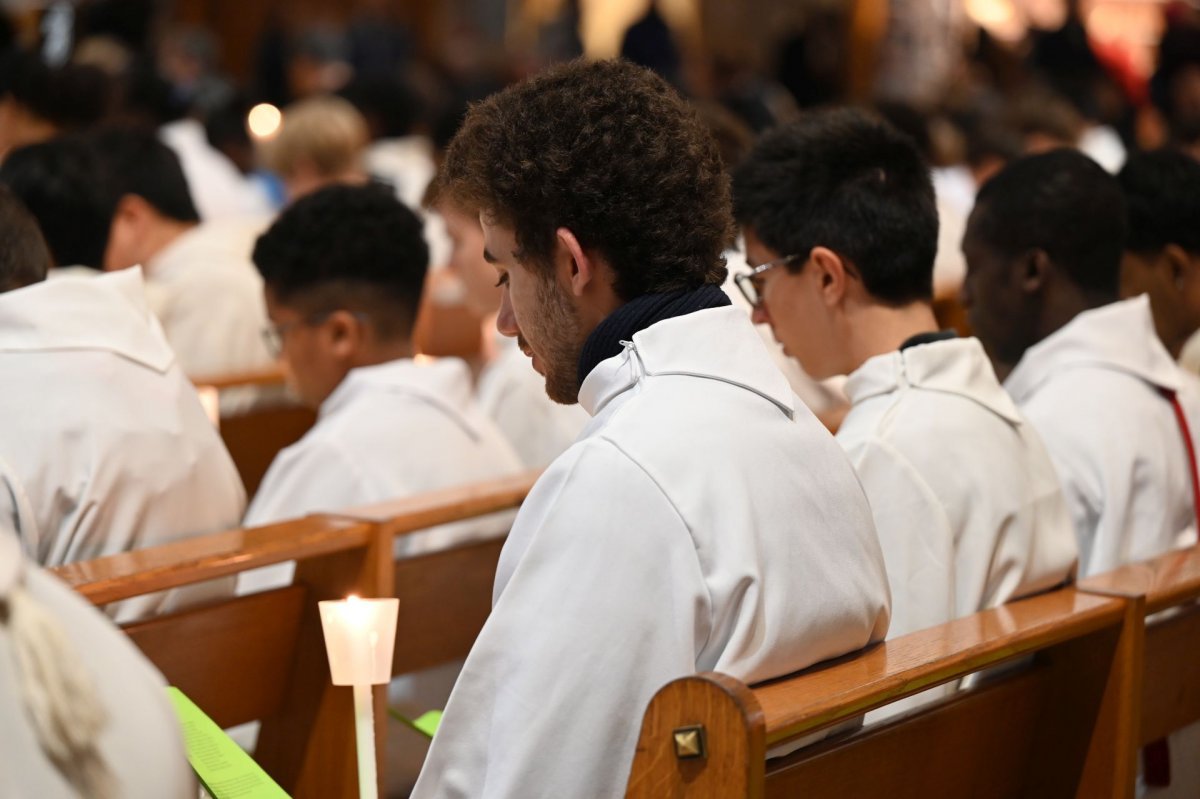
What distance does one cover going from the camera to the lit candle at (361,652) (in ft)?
5.86

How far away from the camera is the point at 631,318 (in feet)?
5.93

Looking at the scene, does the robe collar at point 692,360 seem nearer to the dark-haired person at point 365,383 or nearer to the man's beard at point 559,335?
the man's beard at point 559,335

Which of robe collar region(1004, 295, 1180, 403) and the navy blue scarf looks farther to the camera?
robe collar region(1004, 295, 1180, 403)

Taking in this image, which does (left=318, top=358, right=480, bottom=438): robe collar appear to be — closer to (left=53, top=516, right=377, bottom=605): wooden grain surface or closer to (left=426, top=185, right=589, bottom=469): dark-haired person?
(left=426, top=185, right=589, bottom=469): dark-haired person

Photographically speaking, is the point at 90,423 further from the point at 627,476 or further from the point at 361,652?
the point at 627,476

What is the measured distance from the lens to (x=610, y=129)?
1.79m

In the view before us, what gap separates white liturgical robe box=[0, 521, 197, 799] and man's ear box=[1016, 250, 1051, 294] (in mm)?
2212

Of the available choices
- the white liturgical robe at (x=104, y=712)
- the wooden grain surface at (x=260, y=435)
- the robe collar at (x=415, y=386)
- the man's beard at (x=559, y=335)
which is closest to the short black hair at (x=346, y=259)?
the robe collar at (x=415, y=386)

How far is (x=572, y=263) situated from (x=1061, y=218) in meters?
1.51

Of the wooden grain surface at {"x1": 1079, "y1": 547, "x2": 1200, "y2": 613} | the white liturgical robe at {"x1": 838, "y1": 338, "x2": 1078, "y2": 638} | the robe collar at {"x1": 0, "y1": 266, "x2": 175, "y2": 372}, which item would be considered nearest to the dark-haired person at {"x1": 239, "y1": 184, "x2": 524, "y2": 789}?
the robe collar at {"x1": 0, "y1": 266, "x2": 175, "y2": 372}

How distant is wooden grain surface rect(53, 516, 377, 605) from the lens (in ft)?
Answer: 6.94

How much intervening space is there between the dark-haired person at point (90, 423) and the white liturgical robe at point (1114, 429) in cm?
156

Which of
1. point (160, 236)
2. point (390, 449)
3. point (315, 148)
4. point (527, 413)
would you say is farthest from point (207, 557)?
point (315, 148)

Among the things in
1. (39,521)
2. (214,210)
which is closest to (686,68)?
(214,210)
